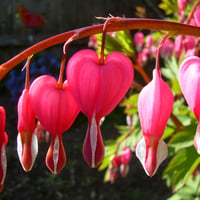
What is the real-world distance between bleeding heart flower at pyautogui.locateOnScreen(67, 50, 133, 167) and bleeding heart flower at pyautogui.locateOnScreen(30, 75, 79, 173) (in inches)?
1.4

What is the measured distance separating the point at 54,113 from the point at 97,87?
85mm

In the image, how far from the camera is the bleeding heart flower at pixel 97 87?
595mm

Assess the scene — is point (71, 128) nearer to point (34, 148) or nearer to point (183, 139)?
point (183, 139)

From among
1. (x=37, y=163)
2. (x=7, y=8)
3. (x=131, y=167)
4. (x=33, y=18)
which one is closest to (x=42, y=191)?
(x=37, y=163)

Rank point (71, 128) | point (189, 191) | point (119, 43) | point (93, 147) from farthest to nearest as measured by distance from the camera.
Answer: point (71, 128), point (189, 191), point (119, 43), point (93, 147)

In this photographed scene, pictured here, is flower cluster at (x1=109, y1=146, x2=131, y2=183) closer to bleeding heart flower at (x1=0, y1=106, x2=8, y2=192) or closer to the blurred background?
the blurred background

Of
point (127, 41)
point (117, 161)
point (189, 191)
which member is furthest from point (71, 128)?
point (127, 41)

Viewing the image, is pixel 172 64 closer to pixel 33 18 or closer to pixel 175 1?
pixel 175 1

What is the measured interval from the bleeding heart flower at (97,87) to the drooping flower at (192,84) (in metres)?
0.08

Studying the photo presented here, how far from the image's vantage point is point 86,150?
1.92 ft

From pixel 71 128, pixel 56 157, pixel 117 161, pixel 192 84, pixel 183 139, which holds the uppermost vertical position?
pixel 192 84

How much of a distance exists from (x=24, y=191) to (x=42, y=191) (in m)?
0.17

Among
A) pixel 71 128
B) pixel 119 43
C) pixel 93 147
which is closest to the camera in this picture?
pixel 93 147

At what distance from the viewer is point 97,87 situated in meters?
0.60
